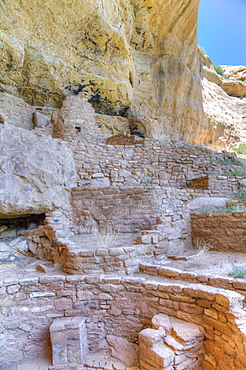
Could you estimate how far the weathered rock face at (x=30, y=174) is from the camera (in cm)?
450

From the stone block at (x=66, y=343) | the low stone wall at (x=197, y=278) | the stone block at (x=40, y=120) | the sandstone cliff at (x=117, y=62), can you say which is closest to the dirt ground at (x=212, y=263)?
the low stone wall at (x=197, y=278)

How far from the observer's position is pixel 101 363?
3.39 meters

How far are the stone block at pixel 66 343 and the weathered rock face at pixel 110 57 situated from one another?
7711mm

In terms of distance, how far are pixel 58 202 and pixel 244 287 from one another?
12.8 ft

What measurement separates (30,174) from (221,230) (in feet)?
13.8

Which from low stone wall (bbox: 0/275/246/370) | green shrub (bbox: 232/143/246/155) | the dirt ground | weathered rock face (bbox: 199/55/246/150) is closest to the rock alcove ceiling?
low stone wall (bbox: 0/275/246/370)

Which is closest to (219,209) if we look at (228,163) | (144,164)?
(144,164)

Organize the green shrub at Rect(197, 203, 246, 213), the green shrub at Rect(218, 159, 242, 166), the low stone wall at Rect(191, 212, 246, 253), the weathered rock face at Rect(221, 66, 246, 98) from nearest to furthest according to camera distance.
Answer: the low stone wall at Rect(191, 212, 246, 253) → the green shrub at Rect(197, 203, 246, 213) → the green shrub at Rect(218, 159, 242, 166) → the weathered rock face at Rect(221, 66, 246, 98)

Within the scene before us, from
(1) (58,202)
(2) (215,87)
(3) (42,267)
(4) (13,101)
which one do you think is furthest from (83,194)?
(2) (215,87)

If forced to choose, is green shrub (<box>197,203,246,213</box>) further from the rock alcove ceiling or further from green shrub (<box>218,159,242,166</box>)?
green shrub (<box>218,159,242,166</box>)

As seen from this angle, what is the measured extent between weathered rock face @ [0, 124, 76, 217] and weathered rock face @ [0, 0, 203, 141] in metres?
4.08

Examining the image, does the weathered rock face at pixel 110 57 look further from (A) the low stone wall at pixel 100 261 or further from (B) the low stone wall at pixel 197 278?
(B) the low stone wall at pixel 197 278

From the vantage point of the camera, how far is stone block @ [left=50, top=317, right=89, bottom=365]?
3369 millimetres

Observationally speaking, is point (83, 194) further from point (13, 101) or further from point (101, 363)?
point (13, 101)
